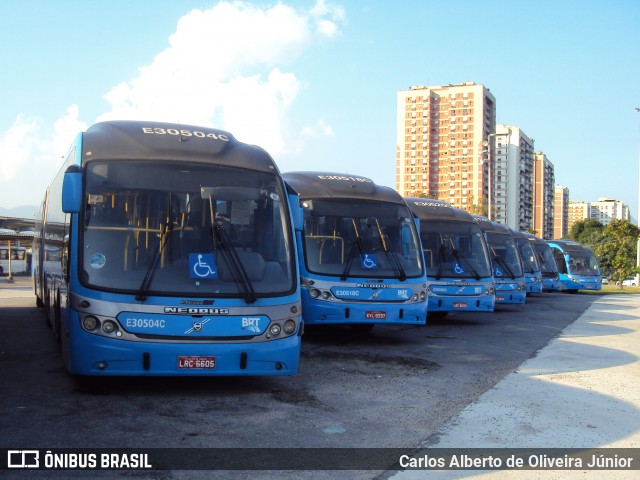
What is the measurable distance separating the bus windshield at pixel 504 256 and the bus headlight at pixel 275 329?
47.1 feet

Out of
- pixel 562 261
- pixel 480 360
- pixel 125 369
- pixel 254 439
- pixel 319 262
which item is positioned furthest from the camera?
pixel 562 261

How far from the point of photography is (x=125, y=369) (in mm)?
7254

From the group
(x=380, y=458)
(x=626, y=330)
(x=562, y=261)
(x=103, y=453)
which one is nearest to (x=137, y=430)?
(x=103, y=453)

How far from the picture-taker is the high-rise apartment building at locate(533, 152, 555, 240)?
6831 inches

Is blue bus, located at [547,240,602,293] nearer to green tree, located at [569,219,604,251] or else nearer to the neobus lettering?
the neobus lettering

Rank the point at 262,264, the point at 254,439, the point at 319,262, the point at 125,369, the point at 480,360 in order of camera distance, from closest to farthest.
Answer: the point at 254,439, the point at 125,369, the point at 262,264, the point at 480,360, the point at 319,262

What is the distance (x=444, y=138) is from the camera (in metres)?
151

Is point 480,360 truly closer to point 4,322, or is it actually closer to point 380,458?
point 380,458

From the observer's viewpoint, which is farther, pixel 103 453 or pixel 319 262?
pixel 319 262

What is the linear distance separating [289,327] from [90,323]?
210 cm

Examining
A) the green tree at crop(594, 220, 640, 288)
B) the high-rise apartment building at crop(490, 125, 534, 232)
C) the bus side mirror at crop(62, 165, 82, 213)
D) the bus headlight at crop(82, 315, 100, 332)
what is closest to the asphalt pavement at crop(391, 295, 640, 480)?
the bus headlight at crop(82, 315, 100, 332)

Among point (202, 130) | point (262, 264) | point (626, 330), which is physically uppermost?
point (202, 130)

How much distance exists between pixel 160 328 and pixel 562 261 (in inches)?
1336

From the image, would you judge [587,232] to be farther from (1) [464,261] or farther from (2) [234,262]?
(2) [234,262]
